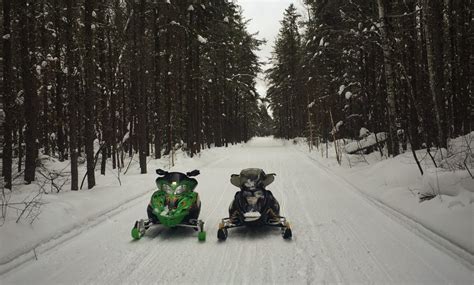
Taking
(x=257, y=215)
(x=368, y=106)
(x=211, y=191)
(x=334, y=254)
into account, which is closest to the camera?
(x=334, y=254)

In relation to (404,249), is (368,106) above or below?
above

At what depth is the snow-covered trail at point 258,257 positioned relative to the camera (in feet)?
14.3

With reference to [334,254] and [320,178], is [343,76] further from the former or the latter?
[334,254]

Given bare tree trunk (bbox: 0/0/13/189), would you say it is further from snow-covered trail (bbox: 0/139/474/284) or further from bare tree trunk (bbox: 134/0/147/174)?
snow-covered trail (bbox: 0/139/474/284)

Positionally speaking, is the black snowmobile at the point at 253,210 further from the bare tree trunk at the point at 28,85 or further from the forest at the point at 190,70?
the bare tree trunk at the point at 28,85

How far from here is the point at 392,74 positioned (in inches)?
477

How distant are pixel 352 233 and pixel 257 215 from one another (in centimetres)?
180

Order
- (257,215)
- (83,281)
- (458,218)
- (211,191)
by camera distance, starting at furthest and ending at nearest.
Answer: (211,191) < (257,215) < (458,218) < (83,281)

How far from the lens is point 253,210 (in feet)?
Result: 20.3

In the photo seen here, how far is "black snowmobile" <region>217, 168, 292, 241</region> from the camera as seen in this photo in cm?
605

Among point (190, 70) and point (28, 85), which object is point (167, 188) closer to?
point (28, 85)

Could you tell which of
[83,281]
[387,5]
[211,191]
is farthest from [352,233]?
[387,5]

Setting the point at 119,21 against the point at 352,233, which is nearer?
the point at 352,233

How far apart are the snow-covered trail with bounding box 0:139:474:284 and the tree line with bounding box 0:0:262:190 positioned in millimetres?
5768
